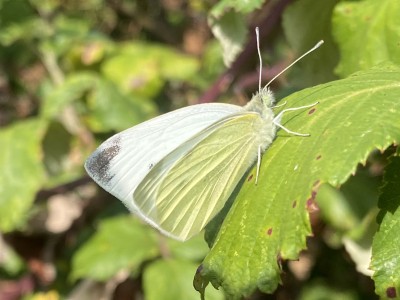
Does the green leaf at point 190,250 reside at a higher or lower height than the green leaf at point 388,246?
lower

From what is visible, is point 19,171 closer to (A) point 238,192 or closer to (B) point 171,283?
(B) point 171,283

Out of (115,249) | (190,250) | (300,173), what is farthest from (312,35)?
(115,249)

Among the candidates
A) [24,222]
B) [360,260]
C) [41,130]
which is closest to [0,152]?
[41,130]

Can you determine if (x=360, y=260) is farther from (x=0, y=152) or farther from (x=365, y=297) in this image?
(x=0, y=152)

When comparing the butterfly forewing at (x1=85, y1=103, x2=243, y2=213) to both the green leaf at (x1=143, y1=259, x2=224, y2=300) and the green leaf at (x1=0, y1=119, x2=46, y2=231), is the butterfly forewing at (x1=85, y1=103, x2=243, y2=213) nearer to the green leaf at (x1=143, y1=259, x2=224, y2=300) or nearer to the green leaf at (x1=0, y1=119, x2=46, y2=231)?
the green leaf at (x1=143, y1=259, x2=224, y2=300)

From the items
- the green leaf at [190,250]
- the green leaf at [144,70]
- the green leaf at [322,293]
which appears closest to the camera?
the green leaf at [190,250]

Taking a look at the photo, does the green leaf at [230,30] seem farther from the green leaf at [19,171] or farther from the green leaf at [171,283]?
the green leaf at [19,171]

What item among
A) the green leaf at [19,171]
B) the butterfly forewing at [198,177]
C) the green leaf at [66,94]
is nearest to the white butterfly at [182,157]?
the butterfly forewing at [198,177]
